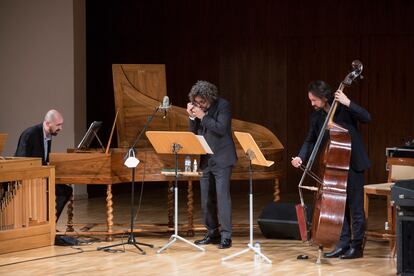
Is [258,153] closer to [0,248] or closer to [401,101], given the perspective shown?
[0,248]

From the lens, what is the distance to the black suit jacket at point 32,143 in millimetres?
7555

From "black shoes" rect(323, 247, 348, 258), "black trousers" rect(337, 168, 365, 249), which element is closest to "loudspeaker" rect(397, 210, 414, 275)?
"black trousers" rect(337, 168, 365, 249)

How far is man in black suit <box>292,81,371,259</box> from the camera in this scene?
647cm

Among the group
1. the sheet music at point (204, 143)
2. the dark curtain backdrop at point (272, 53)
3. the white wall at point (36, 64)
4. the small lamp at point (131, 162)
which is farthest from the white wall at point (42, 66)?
the sheet music at point (204, 143)

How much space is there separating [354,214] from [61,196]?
2.57 m

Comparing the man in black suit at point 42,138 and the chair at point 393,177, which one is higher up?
the man in black suit at point 42,138

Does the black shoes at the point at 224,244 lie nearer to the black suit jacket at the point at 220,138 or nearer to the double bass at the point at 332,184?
the black suit jacket at the point at 220,138

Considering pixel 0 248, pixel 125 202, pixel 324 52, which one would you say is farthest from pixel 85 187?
pixel 0 248

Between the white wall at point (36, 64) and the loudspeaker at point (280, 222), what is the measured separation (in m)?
3.73

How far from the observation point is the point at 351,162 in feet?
21.4

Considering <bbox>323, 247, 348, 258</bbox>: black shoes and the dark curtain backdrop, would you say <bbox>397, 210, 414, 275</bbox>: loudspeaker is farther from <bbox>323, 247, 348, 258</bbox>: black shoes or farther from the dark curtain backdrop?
the dark curtain backdrop

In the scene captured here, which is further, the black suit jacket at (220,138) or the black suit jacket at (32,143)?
the black suit jacket at (32,143)

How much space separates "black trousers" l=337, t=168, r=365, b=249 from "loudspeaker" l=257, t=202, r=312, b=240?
2.99 feet

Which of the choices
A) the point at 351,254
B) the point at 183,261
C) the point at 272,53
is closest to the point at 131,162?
the point at 183,261
